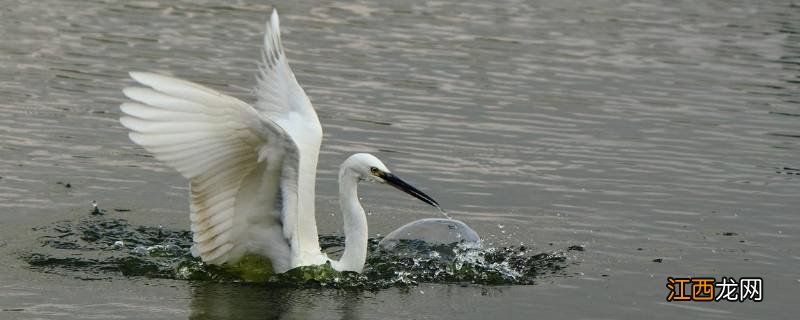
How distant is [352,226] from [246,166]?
118cm

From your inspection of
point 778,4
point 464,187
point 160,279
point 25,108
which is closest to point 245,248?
point 160,279

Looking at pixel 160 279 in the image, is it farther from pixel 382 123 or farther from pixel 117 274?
pixel 382 123

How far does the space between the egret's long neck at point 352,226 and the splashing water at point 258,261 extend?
9cm

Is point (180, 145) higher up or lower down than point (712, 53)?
higher up

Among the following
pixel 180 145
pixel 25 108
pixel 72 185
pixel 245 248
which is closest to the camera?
pixel 180 145

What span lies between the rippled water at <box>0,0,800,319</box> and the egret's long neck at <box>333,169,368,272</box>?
33 cm

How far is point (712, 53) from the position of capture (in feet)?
75.4

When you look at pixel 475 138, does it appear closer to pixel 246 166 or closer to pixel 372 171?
pixel 372 171

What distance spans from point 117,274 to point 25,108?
5958mm

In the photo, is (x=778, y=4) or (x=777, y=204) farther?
(x=778, y=4)

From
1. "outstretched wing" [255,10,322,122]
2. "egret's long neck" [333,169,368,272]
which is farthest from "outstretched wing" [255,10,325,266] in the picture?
"egret's long neck" [333,169,368,272]

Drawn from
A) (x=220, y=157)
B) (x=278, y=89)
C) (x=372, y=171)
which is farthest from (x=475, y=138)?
(x=220, y=157)

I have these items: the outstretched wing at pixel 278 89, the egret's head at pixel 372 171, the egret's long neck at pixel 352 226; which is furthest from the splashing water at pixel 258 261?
the outstretched wing at pixel 278 89

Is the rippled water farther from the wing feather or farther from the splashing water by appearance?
the wing feather
